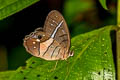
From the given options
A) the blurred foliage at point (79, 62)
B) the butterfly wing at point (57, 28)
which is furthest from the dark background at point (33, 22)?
the butterfly wing at point (57, 28)

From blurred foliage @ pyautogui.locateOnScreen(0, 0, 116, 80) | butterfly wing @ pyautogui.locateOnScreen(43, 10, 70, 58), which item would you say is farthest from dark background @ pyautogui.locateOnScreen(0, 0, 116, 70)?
butterfly wing @ pyautogui.locateOnScreen(43, 10, 70, 58)

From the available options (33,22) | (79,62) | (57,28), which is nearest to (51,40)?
(57,28)

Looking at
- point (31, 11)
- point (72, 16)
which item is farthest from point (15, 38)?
point (72, 16)

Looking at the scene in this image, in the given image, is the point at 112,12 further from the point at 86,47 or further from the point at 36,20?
the point at 86,47

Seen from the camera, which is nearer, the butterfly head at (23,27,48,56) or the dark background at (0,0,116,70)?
the butterfly head at (23,27,48,56)

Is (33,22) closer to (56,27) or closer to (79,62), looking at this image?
(56,27)

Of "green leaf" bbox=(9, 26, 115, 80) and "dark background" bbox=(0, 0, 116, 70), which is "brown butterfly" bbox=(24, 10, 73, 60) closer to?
"green leaf" bbox=(9, 26, 115, 80)

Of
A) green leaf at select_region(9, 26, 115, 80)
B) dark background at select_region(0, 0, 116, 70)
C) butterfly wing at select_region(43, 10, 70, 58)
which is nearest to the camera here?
green leaf at select_region(9, 26, 115, 80)
